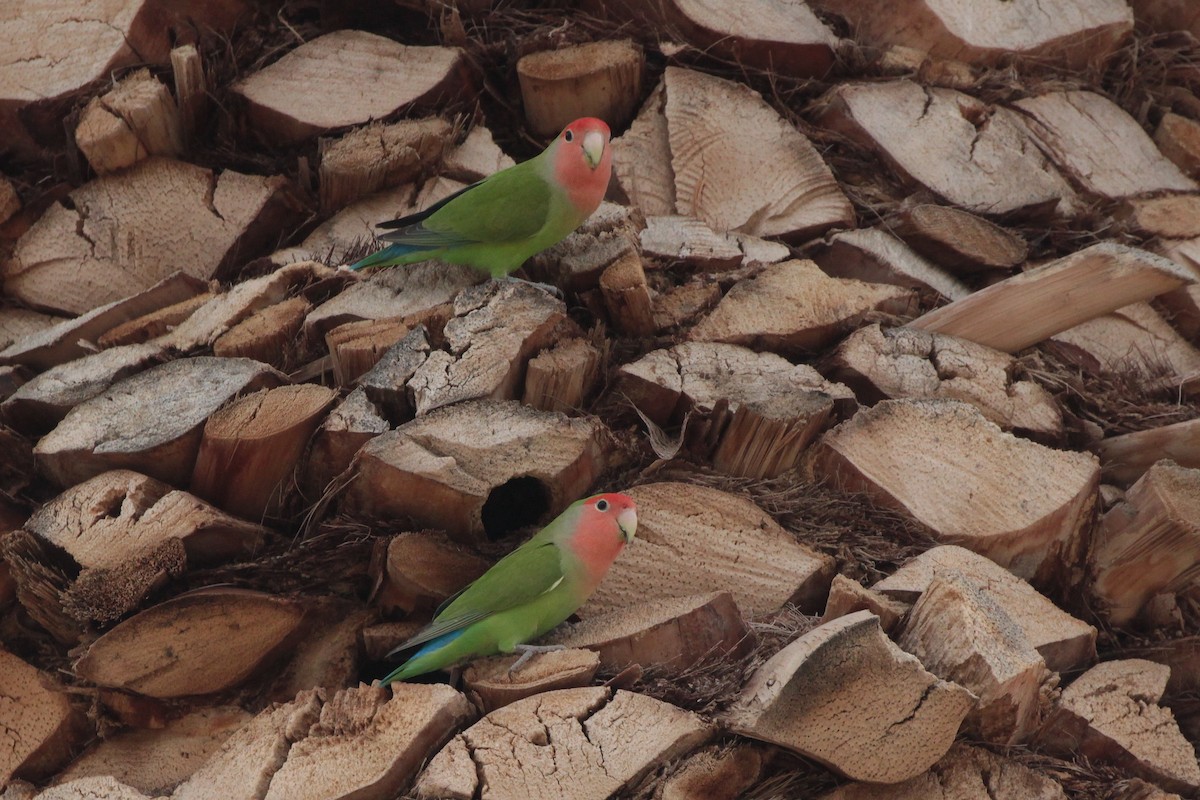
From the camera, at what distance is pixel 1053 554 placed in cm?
338

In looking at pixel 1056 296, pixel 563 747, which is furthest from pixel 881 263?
pixel 563 747

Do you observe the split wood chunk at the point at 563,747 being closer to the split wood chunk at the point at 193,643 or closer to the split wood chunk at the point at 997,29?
the split wood chunk at the point at 193,643

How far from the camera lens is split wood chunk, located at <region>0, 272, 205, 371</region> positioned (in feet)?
12.1

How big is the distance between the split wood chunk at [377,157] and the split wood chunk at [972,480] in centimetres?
177

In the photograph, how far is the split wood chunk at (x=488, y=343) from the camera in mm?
3201

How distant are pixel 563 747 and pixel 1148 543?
1824mm

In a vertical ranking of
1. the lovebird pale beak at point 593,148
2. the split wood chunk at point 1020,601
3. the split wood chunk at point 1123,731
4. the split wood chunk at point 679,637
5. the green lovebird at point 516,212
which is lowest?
the split wood chunk at point 1123,731

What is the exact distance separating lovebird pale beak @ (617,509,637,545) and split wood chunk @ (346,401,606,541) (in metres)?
0.23

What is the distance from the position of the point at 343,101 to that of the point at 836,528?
225cm

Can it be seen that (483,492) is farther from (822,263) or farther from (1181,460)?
(1181,460)

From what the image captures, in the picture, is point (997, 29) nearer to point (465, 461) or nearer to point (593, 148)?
point (593, 148)

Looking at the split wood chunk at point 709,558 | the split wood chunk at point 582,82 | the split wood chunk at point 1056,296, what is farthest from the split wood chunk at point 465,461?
the split wood chunk at point 582,82

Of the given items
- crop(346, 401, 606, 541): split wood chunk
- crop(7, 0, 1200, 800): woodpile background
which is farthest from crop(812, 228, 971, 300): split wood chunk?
crop(346, 401, 606, 541): split wood chunk

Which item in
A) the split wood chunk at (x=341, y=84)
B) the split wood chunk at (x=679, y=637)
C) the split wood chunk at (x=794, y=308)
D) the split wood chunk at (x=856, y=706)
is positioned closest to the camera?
the split wood chunk at (x=856, y=706)
